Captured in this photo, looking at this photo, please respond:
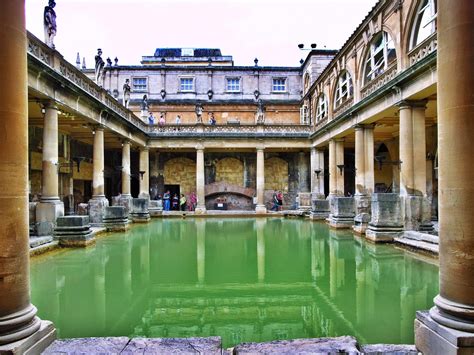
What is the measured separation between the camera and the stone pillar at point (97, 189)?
16.2 m

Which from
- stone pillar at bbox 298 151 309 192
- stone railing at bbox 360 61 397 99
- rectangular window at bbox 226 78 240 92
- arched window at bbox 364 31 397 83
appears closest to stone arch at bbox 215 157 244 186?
stone pillar at bbox 298 151 309 192

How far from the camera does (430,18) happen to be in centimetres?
1164

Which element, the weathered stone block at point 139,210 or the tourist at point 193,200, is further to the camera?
the tourist at point 193,200

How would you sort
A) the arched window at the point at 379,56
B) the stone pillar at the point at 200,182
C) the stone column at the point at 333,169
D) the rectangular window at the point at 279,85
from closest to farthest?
1. the arched window at the point at 379,56
2. the stone column at the point at 333,169
3. the stone pillar at the point at 200,182
4. the rectangular window at the point at 279,85

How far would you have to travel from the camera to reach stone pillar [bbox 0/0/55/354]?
324 cm

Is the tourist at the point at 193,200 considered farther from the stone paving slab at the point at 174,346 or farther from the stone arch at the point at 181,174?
the stone paving slab at the point at 174,346

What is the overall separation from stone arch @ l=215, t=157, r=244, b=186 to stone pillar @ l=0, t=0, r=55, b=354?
26549mm

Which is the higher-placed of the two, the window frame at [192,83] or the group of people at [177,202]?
the window frame at [192,83]

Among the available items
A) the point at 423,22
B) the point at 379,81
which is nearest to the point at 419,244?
the point at 423,22

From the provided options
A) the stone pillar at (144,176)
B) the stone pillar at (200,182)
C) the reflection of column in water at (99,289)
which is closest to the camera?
the reflection of column in water at (99,289)

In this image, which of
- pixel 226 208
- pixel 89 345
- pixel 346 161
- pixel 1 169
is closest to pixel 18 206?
pixel 1 169

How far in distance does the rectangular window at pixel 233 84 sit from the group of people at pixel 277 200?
9.82 m

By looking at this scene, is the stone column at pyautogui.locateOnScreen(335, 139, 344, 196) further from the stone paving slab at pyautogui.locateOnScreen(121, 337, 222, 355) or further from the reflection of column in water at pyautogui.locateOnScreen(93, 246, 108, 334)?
the stone paving slab at pyautogui.locateOnScreen(121, 337, 222, 355)

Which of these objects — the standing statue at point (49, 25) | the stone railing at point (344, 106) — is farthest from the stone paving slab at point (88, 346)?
the stone railing at point (344, 106)
